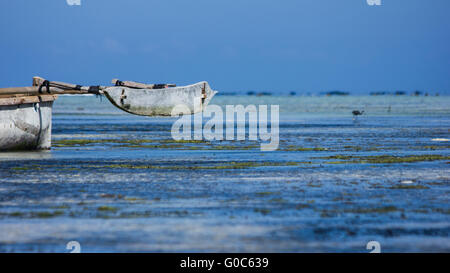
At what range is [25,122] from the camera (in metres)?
25.7

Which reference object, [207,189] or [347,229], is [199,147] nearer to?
[207,189]

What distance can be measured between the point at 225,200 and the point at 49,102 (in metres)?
14.4

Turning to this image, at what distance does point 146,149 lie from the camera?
89.4 feet

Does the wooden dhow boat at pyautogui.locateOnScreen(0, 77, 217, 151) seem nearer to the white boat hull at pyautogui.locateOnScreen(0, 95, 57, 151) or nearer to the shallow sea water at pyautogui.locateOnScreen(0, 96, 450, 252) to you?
the white boat hull at pyautogui.locateOnScreen(0, 95, 57, 151)

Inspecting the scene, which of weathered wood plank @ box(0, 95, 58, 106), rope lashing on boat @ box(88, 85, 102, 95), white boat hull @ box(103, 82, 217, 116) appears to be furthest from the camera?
white boat hull @ box(103, 82, 217, 116)

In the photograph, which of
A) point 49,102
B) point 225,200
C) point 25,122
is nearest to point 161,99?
point 49,102

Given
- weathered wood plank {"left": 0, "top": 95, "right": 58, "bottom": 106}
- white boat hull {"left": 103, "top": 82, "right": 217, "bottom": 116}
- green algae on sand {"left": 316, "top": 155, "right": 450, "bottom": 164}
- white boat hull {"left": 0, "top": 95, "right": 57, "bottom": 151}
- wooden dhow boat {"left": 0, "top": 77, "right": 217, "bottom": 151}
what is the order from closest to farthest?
green algae on sand {"left": 316, "top": 155, "right": 450, "bottom": 164}, weathered wood plank {"left": 0, "top": 95, "right": 58, "bottom": 106}, white boat hull {"left": 0, "top": 95, "right": 57, "bottom": 151}, wooden dhow boat {"left": 0, "top": 77, "right": 217, "bottom": 151}, white boat hull {"left": 103, "top": 82, "right": 217, "bottom": 116}

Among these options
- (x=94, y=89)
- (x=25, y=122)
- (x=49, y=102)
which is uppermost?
(x=94, y=89)

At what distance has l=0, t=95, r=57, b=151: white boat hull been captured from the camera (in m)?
24.8

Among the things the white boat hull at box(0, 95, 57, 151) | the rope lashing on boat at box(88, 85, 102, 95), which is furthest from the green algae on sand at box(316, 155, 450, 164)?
the rope lashing on boat at box(88, 85, 102, 95)

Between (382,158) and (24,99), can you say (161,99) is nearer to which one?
(24,99)

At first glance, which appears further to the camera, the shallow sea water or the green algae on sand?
the green algae on sand

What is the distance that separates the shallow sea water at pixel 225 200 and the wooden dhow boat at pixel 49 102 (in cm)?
84

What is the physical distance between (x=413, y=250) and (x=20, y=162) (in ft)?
47.3
